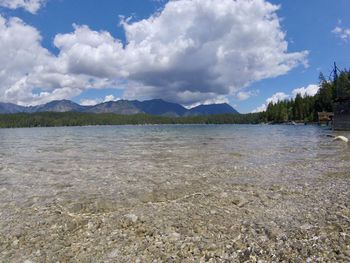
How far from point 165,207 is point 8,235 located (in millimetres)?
3717

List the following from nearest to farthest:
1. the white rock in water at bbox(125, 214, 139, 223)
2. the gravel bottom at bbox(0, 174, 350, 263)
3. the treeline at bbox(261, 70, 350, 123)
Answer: the gravel bottom at bbox(0, 174, 350, 263) < the white rock in water at bbox(125, 214, 139, 223) < the treeline at bbox(261, 70, 350, 123)

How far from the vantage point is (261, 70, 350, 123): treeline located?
122438mm

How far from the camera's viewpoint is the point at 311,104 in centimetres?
14550

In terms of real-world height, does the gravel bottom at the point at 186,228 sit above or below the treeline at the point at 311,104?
below

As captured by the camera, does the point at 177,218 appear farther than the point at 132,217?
No

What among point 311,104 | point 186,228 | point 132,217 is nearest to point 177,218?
point 186,228

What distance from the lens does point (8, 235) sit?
6.00 meters

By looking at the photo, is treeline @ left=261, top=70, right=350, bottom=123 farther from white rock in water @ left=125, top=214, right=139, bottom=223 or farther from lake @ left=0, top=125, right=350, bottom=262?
white rock in water @ left=125, top=214, right=139, bottom=223

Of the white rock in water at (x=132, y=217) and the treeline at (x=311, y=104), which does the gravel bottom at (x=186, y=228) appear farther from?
the treeline at (x=311, y=104)

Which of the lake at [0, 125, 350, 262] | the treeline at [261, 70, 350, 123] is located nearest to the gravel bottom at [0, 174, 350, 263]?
the lake at [0, 125, 350, 262]

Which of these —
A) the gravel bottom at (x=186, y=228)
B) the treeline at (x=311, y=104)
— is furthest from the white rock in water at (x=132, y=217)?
the treeline at (x=311, y=104)

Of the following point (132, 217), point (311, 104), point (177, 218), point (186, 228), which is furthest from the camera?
point (311, 104)

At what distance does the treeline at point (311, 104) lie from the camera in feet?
402

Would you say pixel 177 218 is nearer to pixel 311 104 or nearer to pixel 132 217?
pixel 132 217
